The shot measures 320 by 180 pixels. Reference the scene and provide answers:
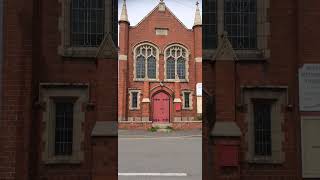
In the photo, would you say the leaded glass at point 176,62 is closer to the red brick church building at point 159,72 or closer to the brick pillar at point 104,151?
the red brick church building at point 159,72

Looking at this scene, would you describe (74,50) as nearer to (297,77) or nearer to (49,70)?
(49,70)

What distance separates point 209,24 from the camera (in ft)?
28.0

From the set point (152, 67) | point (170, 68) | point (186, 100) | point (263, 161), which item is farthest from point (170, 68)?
point (263, 161)

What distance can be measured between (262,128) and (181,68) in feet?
123

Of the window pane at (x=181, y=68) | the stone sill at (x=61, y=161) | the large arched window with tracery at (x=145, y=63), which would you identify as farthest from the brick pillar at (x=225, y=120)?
the window pane at (x=181, y=68)

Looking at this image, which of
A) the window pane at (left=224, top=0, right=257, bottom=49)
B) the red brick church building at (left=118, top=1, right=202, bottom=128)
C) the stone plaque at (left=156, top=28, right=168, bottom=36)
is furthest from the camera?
the stone plaque at (left=156, top=28, right=168, bottom=36)

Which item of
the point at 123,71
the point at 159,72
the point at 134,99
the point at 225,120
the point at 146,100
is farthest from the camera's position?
the point at 159,72

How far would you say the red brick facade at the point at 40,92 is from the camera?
7887 millimetres

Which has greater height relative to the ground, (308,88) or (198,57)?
(198,57)

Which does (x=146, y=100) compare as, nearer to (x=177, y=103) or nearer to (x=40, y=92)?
(x=177, y=103)

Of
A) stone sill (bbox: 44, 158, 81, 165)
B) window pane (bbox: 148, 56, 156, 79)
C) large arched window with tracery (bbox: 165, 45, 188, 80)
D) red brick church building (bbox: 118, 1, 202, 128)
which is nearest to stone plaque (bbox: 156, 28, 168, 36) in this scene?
red brick church building (bbox: 118, 1, 202, 128)

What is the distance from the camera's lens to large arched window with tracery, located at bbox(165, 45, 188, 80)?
45.6 metres

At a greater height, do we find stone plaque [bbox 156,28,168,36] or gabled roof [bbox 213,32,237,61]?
stone plaque [bbox 156,28,168,36]

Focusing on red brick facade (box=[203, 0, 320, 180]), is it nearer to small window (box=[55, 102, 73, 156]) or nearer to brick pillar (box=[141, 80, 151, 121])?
small window (box=[55, 102, 73, 156])
